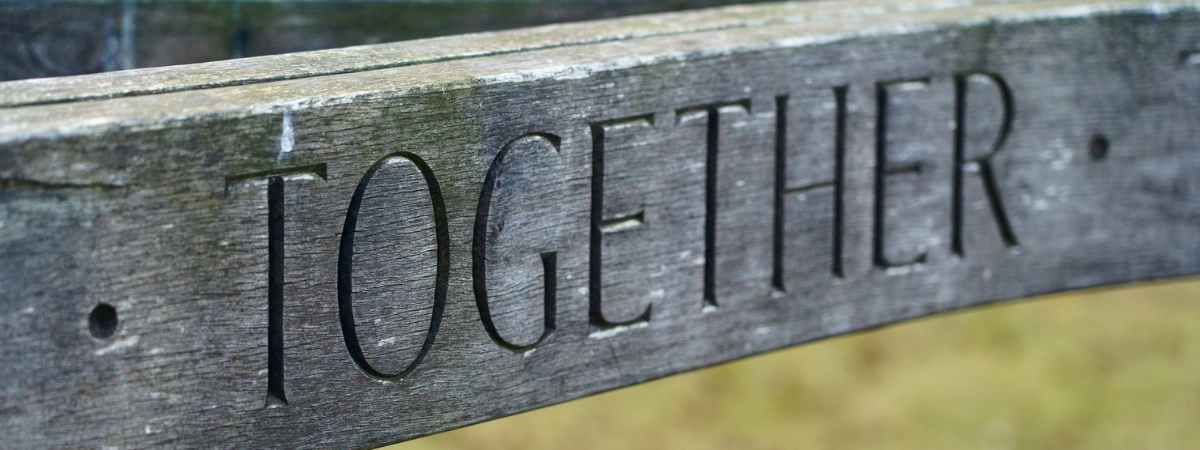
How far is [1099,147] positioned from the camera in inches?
68.1

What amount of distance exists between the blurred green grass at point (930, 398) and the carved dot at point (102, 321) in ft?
4.74

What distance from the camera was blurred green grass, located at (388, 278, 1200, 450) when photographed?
7.93 ft

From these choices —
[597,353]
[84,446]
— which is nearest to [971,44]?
[597,353]

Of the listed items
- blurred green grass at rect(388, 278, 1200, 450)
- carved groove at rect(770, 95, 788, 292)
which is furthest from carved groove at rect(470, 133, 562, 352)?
blurred green grass at rect(388, 278, 1200, 450)

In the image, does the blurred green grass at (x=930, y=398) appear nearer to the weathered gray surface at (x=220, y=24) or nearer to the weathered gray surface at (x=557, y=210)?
the weathered gray surface at (x=557, y=210)

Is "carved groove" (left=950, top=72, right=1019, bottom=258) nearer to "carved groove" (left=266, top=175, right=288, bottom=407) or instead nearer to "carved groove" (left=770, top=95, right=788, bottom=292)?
"carved groove" (left=770, top=95, right=788, bottom=292)

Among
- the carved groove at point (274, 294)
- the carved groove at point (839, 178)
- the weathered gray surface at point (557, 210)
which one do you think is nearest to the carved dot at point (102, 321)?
the weathered gray surface at point (557, 210)

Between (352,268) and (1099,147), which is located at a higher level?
(1099,147)

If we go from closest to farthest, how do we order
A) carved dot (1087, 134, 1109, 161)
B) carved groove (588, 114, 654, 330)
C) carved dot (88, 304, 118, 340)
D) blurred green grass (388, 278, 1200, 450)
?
carved dot (88, 304, 118, 340)
carved groove (588, 114, 654, 330)
carved dot (1087, 134, 1109, 161)
blurred green grass (388, 278, 1200, 450)

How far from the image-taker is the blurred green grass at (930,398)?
242 cm

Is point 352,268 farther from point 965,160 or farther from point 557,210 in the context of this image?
point 965,160

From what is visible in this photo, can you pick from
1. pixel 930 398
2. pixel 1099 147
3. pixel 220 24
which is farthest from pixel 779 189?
pixel 930 398

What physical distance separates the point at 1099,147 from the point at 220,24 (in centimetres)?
140

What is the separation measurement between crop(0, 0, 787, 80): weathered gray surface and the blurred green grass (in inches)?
36.1
